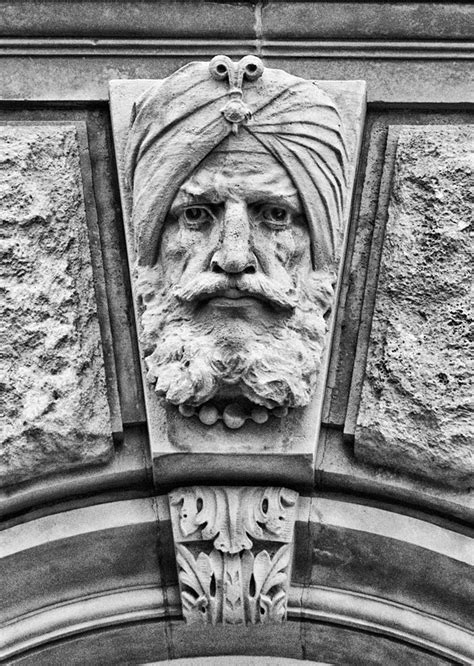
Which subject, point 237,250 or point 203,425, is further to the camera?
point 203,425

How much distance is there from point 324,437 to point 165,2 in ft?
3.09

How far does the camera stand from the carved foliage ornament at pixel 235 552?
214 centimetres

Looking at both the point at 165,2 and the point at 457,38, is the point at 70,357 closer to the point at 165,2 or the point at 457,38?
the point at 165,2

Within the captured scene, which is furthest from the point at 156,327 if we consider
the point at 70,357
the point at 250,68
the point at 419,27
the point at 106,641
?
the point at 419,27

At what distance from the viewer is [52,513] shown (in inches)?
87.7

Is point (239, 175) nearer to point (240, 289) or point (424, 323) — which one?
point (240, 289)

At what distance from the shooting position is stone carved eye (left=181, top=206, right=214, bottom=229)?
79.2 inches

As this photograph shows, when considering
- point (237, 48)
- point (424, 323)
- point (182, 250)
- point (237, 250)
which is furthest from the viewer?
point (237, 48)

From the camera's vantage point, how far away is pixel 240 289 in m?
1.94

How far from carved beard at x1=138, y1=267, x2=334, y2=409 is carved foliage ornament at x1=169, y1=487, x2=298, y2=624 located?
24 centimetres

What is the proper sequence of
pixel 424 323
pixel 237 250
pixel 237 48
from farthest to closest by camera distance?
1. pixel 237 48
2. pixel 424 323
3. pixel 237 250

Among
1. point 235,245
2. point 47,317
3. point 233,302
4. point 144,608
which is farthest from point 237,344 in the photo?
point 144,608

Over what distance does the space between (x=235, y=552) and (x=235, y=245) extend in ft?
2.02

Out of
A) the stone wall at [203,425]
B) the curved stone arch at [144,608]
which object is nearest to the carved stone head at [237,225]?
the stone wall at [203,425]
